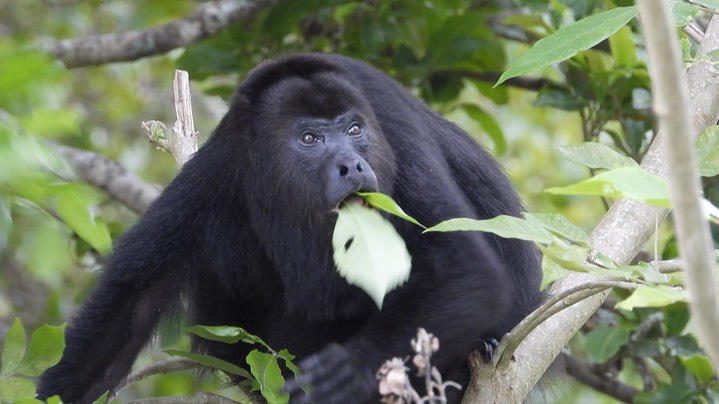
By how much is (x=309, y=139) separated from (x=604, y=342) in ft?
5.35

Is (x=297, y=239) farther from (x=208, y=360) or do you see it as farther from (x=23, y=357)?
(x=23, y=357)

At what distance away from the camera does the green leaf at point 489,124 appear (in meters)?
5.84

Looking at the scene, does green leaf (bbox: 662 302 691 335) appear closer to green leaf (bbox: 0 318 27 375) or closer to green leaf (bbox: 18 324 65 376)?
green leaf (bbox: 18 324 65 376)

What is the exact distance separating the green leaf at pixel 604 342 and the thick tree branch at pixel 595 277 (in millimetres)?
901

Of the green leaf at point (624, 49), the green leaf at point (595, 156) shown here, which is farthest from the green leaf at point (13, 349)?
the green leaf at point (624, 49)

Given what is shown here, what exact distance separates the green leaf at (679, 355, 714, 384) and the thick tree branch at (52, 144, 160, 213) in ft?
9.25

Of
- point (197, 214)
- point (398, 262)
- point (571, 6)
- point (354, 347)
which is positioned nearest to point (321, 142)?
point (197, 214)

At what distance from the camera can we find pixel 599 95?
4953 millimetres

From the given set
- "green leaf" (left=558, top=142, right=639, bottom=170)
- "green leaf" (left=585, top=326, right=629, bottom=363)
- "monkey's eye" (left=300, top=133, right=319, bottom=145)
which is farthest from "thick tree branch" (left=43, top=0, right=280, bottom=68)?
"green leaf" (left=558, top=142, right=639, bottom=170)

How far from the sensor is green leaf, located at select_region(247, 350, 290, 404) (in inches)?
113

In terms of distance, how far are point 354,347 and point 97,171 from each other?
2731mm

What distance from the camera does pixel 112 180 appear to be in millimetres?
5477

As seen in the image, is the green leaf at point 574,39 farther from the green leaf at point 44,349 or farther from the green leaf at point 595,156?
the green leaf at point 44,349

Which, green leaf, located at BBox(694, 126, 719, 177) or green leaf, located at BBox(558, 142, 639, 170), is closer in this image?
green leaf, located at BBox(558, 142, 639, 170)
